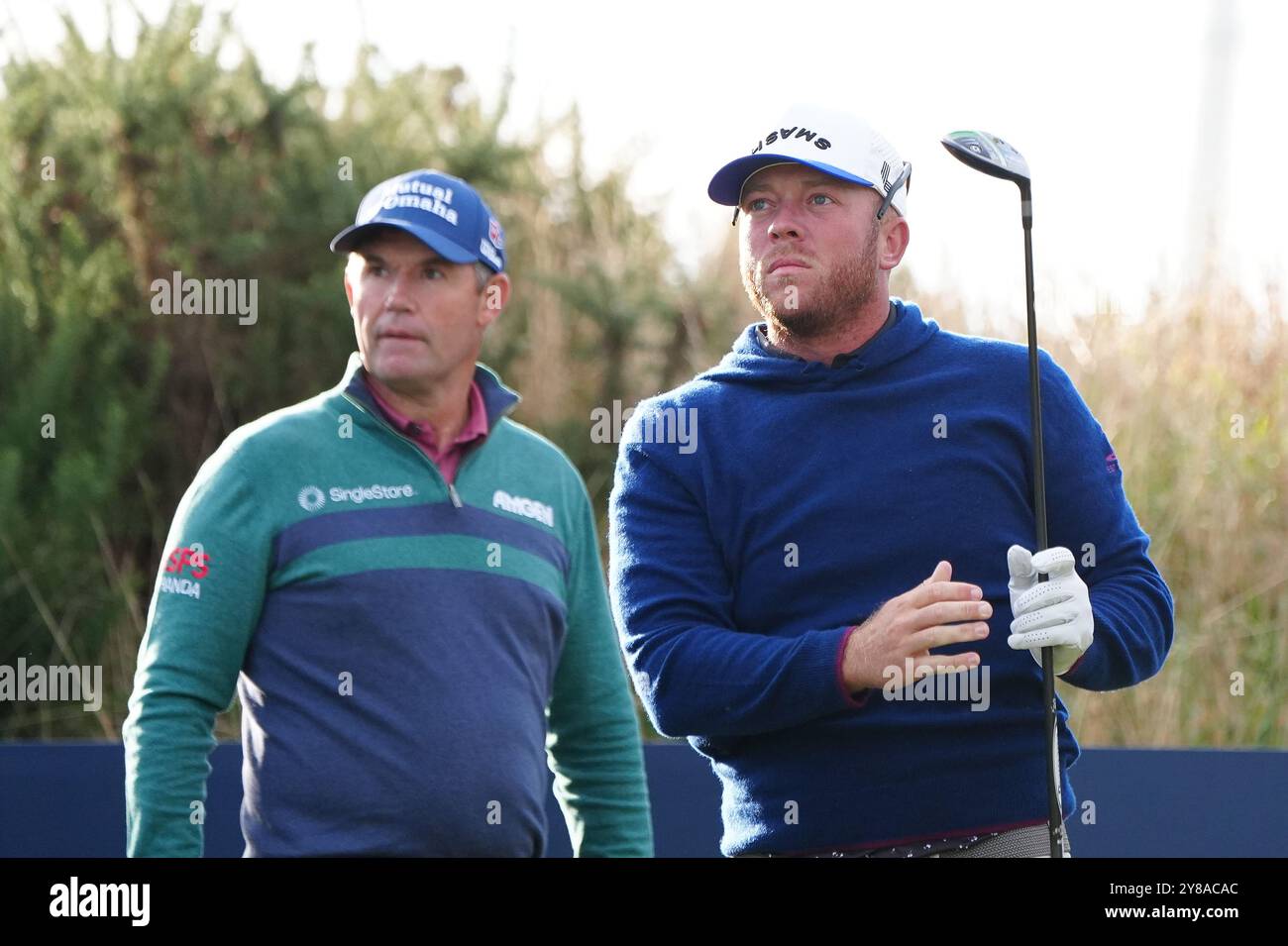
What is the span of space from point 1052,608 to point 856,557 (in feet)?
0.99

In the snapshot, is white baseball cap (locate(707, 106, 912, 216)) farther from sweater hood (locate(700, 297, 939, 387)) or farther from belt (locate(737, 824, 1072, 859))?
belt (locate(737, 824, 1072, 859))

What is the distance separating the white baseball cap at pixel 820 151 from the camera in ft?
8.41

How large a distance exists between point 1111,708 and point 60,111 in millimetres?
4451

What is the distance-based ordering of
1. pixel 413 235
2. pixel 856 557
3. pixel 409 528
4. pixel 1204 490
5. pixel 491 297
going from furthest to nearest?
pixel 1204 490, pixel 491 297, pixel 413 235, pixel 409 528, pixel 856 557

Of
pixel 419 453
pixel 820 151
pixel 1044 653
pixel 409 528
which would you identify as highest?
pixel 820 151

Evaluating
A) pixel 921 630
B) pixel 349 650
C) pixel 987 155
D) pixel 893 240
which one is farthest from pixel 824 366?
pixel 349 650

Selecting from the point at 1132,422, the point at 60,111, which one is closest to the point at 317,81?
the point at 60,111

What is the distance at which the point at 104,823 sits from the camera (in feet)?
11.6

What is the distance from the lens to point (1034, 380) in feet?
7.88

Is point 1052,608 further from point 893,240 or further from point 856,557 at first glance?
point 893,240

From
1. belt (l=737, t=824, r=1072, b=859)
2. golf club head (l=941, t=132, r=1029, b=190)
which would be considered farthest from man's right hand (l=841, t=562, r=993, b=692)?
golf club head (l=941, t=132, r=1029, b=190)

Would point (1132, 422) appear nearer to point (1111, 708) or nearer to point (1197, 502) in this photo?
point (1197, 502)

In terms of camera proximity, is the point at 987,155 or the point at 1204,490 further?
the point at 1204,490

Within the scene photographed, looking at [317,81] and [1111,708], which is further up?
[317,81]
